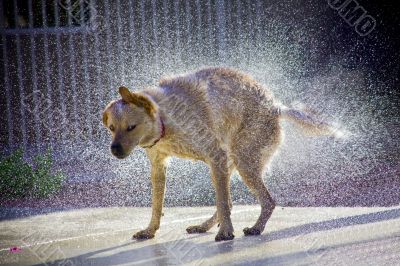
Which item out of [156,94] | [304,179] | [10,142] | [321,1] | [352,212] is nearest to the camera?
[156,94]

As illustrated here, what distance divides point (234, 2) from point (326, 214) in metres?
5.66

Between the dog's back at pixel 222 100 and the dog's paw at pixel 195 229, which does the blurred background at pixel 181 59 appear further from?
the dog's paw at pixel 195 229

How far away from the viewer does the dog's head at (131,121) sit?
6.14 meters

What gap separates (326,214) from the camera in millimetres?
7246

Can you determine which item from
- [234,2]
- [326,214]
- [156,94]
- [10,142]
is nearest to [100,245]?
[156,94]

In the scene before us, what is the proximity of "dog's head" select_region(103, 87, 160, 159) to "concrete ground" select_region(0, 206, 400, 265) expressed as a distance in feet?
2.40

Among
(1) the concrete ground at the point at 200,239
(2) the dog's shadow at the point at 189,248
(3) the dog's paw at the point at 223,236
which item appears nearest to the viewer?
(1) the concrete ground at the point at 200,239

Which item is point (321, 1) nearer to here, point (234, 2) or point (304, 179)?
point (234, 2)

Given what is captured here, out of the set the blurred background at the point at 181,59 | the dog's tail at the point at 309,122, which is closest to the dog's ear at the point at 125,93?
the dog's tail at the point at 309,122

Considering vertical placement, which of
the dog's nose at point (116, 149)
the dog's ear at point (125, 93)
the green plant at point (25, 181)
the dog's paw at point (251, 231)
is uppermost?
the dog's ear at point (125, 93)

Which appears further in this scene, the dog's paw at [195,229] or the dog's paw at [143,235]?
the dog's paw at [195,229]

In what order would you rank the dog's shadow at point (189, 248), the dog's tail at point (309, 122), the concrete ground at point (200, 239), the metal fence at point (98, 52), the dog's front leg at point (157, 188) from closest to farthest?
the concrete ground at point (200, 239), the dog's shadow at point (189, 248), the dog's front leg at point (157, 188), the dog's tail at point (309, 122), the metal fence at point (98, 52)

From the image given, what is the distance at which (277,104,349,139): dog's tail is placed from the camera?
7.14 m

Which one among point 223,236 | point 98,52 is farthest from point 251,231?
point 98,52
